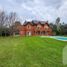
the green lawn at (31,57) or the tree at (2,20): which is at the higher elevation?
the tree at (2,20)

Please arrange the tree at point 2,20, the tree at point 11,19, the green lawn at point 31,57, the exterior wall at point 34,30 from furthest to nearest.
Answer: the exterior wall at point 34,30 < the tree at point 11,19 < the tree at point 2,20 < the green lawn at point 31,57

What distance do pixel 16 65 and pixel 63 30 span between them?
4166 cm

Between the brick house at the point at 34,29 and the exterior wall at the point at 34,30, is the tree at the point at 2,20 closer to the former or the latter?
the brick house at the point at 34,29

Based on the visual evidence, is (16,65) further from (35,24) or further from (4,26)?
(35,24)

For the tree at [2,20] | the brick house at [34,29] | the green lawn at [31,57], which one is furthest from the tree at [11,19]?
the green lawn at [31,57]

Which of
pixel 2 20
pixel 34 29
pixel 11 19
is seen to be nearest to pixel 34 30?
pixel 34 29

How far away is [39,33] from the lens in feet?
157

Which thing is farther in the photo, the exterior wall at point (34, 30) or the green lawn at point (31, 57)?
the exterior wall at point (34, 30)

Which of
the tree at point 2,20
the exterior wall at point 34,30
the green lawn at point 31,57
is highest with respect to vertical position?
the tree at point 2,20

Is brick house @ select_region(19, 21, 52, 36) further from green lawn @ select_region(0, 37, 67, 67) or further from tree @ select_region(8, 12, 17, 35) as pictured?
green lawn @ select_region(0, 37, 67, 67)

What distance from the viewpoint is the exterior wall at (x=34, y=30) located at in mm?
47406

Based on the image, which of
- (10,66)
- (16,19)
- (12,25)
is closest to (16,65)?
(10,66)

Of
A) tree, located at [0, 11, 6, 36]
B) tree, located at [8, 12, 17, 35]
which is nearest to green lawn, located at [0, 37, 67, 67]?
tree, located at [0, 11, 6, 36]

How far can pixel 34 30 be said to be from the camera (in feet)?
156
